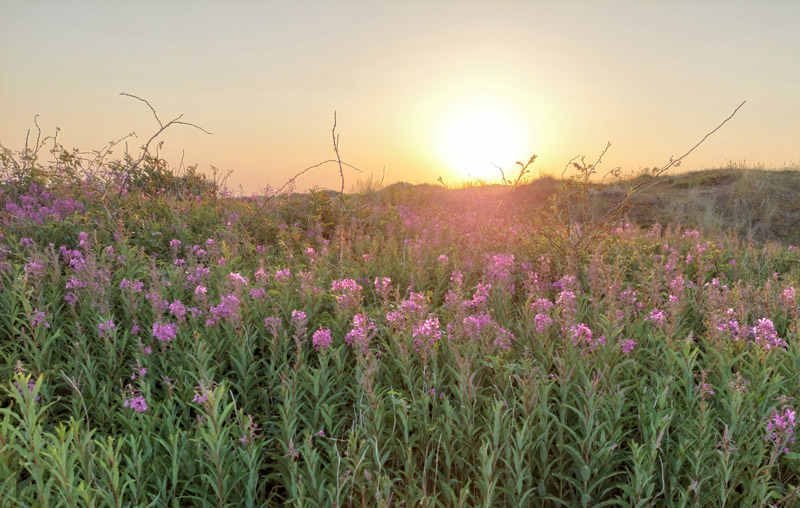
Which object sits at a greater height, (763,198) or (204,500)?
(763,198)

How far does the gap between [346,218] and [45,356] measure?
526cm

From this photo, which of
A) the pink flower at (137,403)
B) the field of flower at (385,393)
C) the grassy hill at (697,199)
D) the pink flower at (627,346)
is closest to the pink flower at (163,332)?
the field of flower at (385,393)

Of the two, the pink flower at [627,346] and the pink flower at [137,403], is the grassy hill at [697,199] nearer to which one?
the pink flower at [627,346]

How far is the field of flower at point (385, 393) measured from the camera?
90.4 inches

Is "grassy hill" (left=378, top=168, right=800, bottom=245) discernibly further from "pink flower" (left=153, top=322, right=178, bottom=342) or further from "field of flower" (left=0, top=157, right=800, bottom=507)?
"pink flower" (left=153, top=322, right=178, bottom=342)

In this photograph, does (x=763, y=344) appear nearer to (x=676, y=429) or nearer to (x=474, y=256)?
(x=676, y=429)

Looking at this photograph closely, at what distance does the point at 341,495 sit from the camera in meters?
2.29

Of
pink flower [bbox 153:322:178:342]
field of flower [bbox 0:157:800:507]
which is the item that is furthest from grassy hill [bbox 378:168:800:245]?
pink flower [bbox 153:322:178:342]

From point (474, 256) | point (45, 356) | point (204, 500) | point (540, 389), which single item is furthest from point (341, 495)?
point (474, 256)

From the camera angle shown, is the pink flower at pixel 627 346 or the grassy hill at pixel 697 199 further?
the grassy hill at pixel 697 199

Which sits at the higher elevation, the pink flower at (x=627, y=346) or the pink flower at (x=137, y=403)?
the pink flower at (x=627, y=346)

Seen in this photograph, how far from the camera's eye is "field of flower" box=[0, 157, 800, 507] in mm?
2297

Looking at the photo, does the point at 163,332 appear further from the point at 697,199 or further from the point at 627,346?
the point at 697,199

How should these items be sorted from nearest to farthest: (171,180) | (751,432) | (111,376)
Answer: (751,432), (111,376), (171,180)
